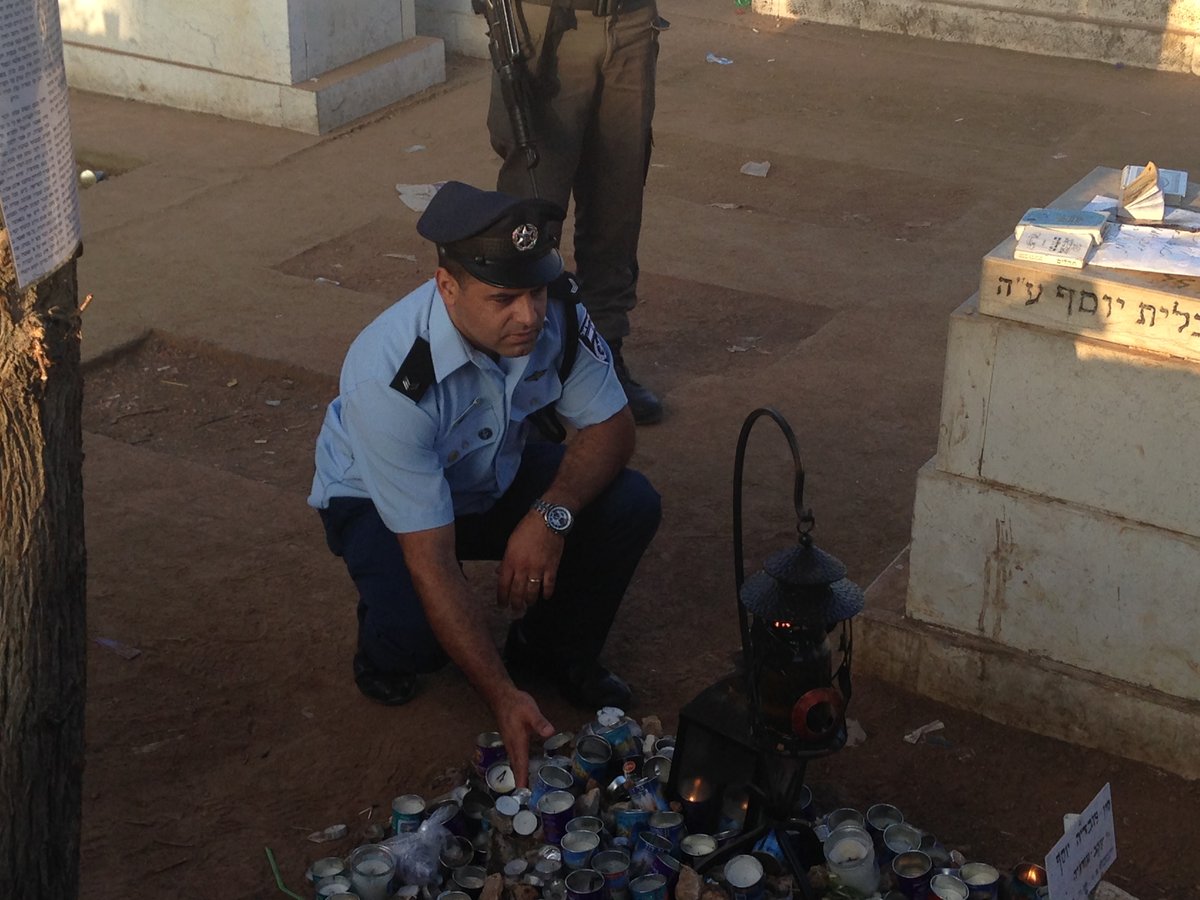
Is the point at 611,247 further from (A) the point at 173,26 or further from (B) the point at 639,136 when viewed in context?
(A) the point at 173,26

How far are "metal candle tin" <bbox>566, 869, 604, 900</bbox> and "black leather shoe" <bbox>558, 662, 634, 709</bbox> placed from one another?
2.78ft

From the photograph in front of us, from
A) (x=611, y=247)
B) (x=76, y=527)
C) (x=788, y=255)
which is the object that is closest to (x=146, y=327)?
(x=611, y=247)

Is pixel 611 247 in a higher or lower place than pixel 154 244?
higher

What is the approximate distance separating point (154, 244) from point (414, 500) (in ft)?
13.2

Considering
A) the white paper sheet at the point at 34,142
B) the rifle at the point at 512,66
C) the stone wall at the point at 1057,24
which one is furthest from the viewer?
the stone wall at the point at 1057,24

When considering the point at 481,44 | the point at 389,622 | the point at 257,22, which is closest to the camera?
the point at 389,622

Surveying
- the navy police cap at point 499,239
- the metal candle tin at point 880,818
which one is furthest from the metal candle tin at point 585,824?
the navy police cap at point 499,239

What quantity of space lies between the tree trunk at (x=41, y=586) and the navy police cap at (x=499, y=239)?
3.33ft

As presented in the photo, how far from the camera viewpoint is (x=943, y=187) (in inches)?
296

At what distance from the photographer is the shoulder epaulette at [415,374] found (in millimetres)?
3373

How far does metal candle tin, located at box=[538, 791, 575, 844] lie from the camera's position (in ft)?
10.2

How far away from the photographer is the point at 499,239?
10.7ft

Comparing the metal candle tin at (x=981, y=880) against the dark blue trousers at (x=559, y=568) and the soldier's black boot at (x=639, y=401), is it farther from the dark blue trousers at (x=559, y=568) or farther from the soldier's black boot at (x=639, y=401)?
the soldier's black boot at (x=639, y=401)

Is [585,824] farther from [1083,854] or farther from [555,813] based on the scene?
[1083,854]
